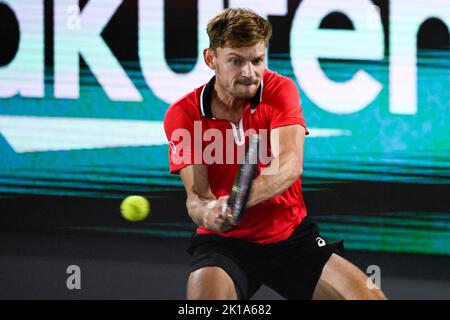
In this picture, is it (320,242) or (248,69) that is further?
(320,242)

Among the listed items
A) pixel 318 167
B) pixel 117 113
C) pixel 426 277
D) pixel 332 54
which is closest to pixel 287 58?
pixel 332 54

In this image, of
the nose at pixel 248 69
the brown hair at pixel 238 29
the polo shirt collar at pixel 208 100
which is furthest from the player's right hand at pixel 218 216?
the brown hair at pixel 238 29

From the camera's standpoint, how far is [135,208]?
6832 mm

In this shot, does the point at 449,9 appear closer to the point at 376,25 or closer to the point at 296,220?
the point at 376,25

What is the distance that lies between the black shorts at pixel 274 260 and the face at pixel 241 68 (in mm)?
652

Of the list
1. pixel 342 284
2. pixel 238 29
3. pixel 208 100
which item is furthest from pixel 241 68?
pixel 342 284

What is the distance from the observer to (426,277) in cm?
645

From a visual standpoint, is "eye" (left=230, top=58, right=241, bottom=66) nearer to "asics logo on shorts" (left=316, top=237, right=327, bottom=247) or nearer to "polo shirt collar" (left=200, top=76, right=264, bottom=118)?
"polo shirt collar" (left=200, top=76, right=264, bottom=118)

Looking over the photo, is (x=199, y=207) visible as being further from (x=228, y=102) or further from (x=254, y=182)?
(x=228, y=102)

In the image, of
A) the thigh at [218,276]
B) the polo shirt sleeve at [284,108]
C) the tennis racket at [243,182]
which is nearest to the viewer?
the tennis racket at [243,182]

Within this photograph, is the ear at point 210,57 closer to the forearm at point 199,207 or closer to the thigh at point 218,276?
the forearm at point 199,207

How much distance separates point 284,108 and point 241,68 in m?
0.30

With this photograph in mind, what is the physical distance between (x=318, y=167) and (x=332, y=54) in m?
0.83

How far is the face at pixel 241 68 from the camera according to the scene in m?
3.82
